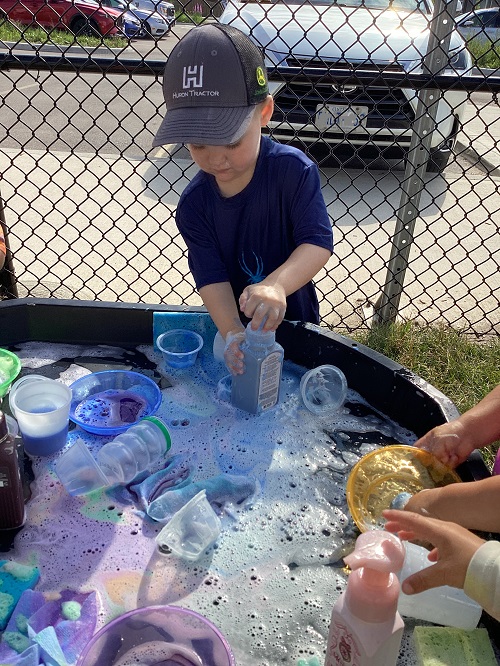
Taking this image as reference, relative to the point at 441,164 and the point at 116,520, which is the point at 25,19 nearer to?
the point at 441,164

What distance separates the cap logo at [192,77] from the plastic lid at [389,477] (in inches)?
40.1

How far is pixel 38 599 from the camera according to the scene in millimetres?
1247

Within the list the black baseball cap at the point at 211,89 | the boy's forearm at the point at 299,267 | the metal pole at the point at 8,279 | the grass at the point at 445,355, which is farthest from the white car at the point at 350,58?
the black baseball cap at the point at 211,89

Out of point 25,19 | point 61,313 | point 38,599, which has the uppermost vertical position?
point 25,19

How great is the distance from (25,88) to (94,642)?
9145 mm

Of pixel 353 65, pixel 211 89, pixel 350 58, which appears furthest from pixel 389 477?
pixel 350 58

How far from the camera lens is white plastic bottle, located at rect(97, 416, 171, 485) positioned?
1520 millimetres

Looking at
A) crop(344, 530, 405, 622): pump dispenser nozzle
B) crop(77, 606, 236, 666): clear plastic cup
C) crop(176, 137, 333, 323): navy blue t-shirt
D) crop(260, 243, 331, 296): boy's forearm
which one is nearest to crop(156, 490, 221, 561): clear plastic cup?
crop(77, 606, 236, 666): clear plastic cup

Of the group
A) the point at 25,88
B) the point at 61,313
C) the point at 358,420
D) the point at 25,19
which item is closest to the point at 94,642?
the point at 358,420

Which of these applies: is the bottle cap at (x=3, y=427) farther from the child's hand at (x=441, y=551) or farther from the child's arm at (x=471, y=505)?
the child's arm at (x=471, y=505)

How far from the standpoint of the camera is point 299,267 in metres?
1.81

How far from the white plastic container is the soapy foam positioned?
5 centimetres

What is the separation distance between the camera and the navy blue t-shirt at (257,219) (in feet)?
6.15

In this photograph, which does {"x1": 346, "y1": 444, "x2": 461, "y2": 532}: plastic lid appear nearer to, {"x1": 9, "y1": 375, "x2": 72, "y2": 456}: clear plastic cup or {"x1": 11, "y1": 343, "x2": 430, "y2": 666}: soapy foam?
{"x1": 11, "y1": 343, "x2": 430, "y2": 666}: soapy foam
